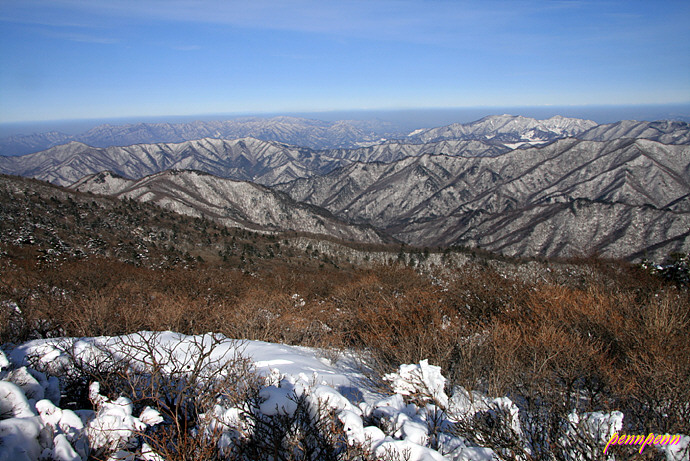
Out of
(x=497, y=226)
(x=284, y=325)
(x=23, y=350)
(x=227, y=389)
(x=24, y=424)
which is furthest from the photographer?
(x=497, y=226)

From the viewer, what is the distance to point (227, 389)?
6.54 m

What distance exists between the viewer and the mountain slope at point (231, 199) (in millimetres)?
130125

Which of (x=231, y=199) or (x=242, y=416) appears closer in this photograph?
(x=242, y=416)

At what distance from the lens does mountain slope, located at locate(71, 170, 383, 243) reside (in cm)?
13012

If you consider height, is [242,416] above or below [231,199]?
above

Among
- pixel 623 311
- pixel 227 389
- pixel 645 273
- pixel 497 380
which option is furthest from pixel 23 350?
pixel 645 273

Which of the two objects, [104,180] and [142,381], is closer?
[142,381]

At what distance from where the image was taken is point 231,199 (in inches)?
6250

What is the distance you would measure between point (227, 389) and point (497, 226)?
16678cm

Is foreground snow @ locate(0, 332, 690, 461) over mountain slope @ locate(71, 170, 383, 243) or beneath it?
over

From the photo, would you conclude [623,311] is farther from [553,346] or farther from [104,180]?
[104,180]

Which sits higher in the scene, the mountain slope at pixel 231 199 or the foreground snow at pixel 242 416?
the foreground snow at pixel 242 416

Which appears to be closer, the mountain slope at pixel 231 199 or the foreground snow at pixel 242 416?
the foreground snow at pixel 242 416

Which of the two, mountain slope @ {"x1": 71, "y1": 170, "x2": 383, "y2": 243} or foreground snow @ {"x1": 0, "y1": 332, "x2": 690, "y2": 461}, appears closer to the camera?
foreground snow @ {"x1": 0, "y1": 332, "x2": 690, "y2": 461}
